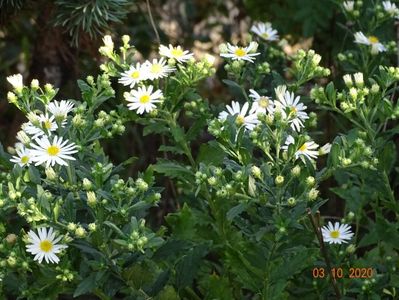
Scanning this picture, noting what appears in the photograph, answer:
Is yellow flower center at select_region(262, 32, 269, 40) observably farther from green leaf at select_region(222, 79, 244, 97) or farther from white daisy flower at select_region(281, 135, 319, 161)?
white daisy flower at select_region(281, 135, 319, 161)

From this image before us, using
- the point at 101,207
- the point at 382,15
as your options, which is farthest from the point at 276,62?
the point at 101,207

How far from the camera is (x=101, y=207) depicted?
164cm

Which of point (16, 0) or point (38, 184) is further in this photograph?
point (16, 0)

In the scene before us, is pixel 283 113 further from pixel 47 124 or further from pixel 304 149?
pixel 47 124

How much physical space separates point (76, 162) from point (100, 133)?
9 cm

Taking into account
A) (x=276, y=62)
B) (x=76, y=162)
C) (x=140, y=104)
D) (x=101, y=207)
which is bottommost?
(x=101, y=207)

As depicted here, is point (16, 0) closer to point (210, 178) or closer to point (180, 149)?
point (180, 149)

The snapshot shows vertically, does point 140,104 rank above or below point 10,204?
above

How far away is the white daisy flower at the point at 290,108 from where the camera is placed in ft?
5.55

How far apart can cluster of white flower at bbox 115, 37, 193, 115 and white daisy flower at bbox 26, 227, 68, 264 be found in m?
0.31

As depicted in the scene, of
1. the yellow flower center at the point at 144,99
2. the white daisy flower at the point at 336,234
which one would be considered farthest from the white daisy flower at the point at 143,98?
the white daisy flower at the point at 336,234

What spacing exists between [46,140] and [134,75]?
27 cm
